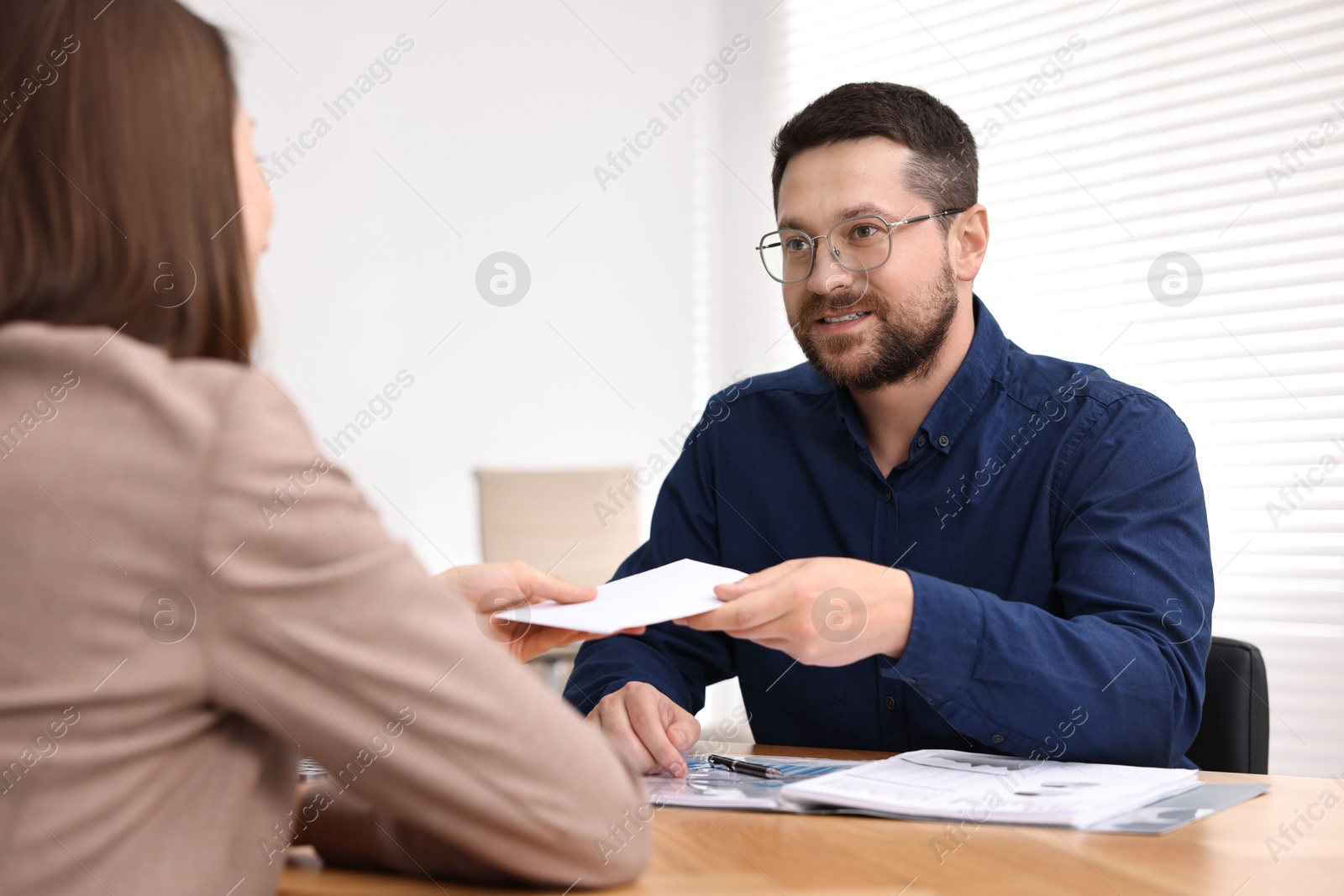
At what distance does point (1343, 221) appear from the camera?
9.53ft

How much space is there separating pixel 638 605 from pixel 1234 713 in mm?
860

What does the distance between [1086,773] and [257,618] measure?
0.90 m

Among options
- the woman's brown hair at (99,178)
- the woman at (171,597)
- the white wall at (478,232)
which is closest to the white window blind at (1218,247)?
the white wall at (478,232)

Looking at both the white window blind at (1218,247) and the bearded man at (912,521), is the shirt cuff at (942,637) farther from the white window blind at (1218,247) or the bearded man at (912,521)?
the white window blind at (1218,247)

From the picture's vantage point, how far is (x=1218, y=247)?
317cm

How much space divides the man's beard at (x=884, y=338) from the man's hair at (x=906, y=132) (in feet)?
0.51

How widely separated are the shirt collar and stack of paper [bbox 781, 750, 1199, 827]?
59 centimetres

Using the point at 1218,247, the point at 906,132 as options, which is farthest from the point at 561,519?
the point at 906,132

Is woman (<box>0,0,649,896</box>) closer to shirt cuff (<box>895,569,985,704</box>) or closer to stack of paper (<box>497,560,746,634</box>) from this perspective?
stack of paper (<box>497,560,746,634</box>)

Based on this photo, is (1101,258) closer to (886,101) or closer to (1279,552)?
(1279,552)

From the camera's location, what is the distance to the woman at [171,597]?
655mm

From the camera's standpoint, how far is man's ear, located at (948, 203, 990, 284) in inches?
75.7

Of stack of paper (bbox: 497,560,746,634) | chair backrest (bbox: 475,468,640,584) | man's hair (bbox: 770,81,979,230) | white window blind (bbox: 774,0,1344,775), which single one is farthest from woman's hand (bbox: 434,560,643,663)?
chair backrest (bbox: 475,468,640,584)

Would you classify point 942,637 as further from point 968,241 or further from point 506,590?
point 968,241
